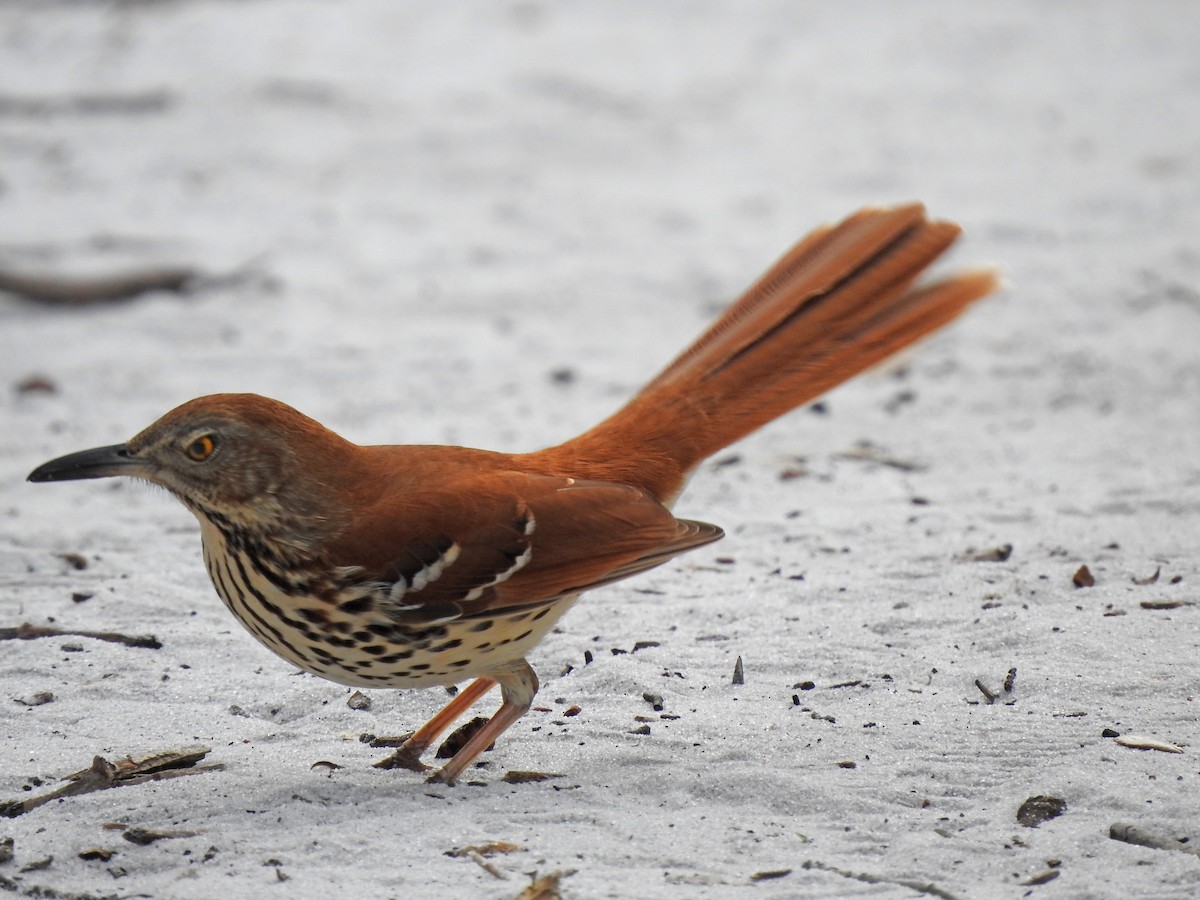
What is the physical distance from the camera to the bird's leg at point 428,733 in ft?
12.3

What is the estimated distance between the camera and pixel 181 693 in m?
4.04

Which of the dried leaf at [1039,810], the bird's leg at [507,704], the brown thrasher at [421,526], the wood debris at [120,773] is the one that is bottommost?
the wood debris at [120,773]

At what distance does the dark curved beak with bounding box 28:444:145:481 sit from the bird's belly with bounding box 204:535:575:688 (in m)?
0.26

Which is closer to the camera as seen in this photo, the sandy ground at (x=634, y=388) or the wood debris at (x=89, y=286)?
the sandy ground at (x=634, y=388)

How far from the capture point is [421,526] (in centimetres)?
361

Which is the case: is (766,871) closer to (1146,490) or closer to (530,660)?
(530,660)

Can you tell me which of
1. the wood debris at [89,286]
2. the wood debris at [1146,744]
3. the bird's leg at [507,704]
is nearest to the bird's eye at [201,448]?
the bird's leg at [507,704]

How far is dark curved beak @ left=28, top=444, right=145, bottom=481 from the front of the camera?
360 cm

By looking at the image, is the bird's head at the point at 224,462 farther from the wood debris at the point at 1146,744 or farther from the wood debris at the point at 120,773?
the wood debris at the point at 1146,744

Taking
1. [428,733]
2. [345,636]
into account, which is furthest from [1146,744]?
[345,636]

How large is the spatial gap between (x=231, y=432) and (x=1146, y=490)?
10.6 ft

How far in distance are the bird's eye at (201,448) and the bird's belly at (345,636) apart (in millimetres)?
A: 203

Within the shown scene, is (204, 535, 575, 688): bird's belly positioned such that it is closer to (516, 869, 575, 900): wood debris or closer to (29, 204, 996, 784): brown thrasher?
(29, 204, 996, 784): brown thrasher

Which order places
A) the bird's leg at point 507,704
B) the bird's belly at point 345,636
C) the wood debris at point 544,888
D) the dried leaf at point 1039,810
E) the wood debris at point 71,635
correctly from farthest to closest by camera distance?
1. the wood debris at point 71,635
2. the bird's leg at point 507,704
3. the bird's belly at point 345,636
4. the dried leaf at point 1039,810
5. the wood debris at point 544,888
